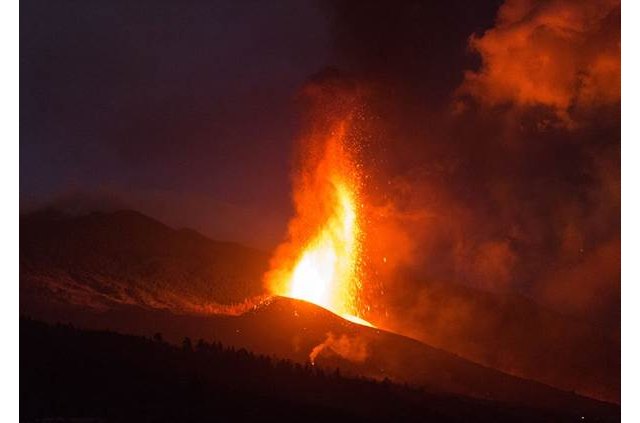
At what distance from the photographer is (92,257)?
34281 mm

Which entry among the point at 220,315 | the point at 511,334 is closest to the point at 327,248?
the point at 220,315

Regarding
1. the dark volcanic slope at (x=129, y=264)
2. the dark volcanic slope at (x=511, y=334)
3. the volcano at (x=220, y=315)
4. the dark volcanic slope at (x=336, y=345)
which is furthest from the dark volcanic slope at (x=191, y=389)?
the dark volcanic slope at (x=511, y=334)

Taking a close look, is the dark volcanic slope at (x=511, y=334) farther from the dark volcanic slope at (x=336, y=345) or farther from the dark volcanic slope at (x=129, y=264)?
the dark volcanic slope at (x=336, y=345)

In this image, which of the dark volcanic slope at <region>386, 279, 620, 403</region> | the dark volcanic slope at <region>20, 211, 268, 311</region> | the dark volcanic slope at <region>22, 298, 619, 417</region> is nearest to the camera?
the dark volcanic slope at <region>22, 298, 619, 417</region>

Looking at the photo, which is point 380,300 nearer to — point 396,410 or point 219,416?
point 396,410

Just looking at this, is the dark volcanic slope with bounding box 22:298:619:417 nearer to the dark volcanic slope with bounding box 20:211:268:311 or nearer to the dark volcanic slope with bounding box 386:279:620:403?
the dark volcanic slope with bounding box 20:211:268:311

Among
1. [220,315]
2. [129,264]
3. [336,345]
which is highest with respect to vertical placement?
[129,264]

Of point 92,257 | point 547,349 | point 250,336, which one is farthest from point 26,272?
point 547,349

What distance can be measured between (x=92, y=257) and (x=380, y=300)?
1639cm

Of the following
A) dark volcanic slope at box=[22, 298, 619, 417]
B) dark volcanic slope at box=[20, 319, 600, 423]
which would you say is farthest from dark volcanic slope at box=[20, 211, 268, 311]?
dark volcanic slope at box=[20, 319, 600, 423]

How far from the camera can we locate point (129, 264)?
112 feet

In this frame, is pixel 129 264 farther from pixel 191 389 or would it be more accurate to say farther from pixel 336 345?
pixel 191 389

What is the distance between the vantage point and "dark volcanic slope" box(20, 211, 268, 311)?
30.2m
